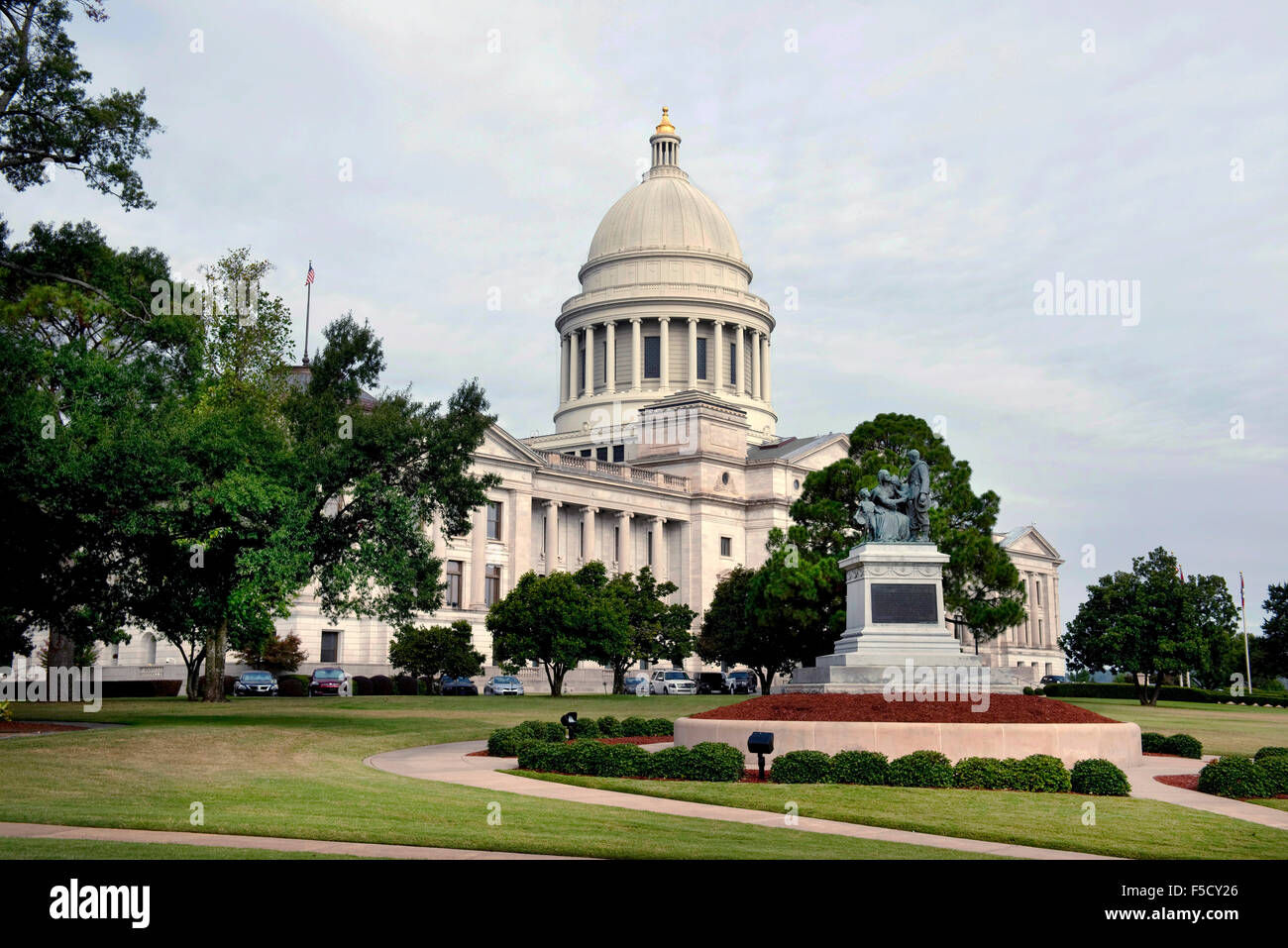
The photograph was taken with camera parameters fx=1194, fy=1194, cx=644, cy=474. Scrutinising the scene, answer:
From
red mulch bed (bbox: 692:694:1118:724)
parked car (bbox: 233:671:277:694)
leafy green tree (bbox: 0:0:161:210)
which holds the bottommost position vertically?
parked car (bbox: 233:671:277:694)

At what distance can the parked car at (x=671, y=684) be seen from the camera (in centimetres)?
6900

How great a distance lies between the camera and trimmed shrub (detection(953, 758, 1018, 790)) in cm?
1911

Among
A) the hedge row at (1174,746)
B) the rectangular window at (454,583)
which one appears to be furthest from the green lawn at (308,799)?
the rectangular window at (454,583)

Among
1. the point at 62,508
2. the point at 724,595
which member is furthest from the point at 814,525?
the point at 62,508

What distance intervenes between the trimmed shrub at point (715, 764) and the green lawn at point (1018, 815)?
49 centimetres

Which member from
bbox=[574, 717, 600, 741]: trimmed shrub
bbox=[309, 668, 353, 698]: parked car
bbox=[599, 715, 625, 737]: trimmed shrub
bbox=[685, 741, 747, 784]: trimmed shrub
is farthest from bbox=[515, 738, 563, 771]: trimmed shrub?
bbox=[309, 668, 353, 698]: parked car

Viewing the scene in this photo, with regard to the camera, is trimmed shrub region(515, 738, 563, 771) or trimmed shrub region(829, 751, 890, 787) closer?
trimmed shrub region(829, 751, 890, 787)

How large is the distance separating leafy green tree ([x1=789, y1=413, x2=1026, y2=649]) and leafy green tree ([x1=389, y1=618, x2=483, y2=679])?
2217 cm

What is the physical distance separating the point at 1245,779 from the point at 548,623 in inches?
1614

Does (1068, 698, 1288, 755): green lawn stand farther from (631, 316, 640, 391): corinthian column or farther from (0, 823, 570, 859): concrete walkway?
(631, 316, 640, 391): corinthian column

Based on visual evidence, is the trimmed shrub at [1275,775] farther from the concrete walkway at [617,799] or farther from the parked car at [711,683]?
the parked car at [711,683]

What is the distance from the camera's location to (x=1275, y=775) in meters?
19.6
